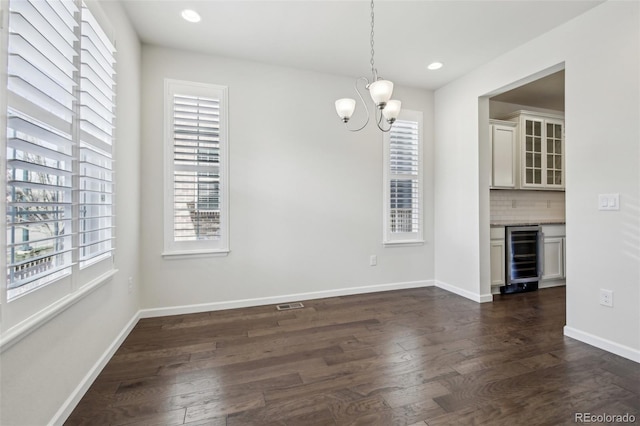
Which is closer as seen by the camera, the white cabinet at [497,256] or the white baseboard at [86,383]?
the white baseboard at [86,383]

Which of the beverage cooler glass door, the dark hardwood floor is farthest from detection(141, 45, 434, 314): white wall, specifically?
the beverage cooler glass door

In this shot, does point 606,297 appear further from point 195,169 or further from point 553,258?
point 195,169

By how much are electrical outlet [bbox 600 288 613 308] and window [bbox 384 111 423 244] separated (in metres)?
2.02

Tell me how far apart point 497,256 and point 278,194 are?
118 inches

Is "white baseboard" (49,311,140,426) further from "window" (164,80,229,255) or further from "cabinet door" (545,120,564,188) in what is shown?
"cabinet door" (545,120,564,188)

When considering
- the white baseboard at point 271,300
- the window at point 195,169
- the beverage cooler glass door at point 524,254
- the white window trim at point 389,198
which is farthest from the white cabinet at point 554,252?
the window at point 195,169

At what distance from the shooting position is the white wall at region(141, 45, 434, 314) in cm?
316

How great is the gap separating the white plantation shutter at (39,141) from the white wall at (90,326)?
308 millimetres

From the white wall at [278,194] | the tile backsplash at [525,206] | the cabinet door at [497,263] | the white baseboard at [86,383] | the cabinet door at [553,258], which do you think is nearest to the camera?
the white baseboard at [86,383]

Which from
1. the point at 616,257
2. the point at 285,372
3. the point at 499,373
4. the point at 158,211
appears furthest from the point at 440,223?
the point at 158,211

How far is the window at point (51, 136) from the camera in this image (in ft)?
4.14

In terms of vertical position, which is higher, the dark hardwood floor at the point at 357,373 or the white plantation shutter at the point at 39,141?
the white plantation shutter at the point at 39,141

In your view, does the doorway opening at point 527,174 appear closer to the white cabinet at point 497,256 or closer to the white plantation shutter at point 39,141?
the white cabinet at point 497,256

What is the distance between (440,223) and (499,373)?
95.0 inches
